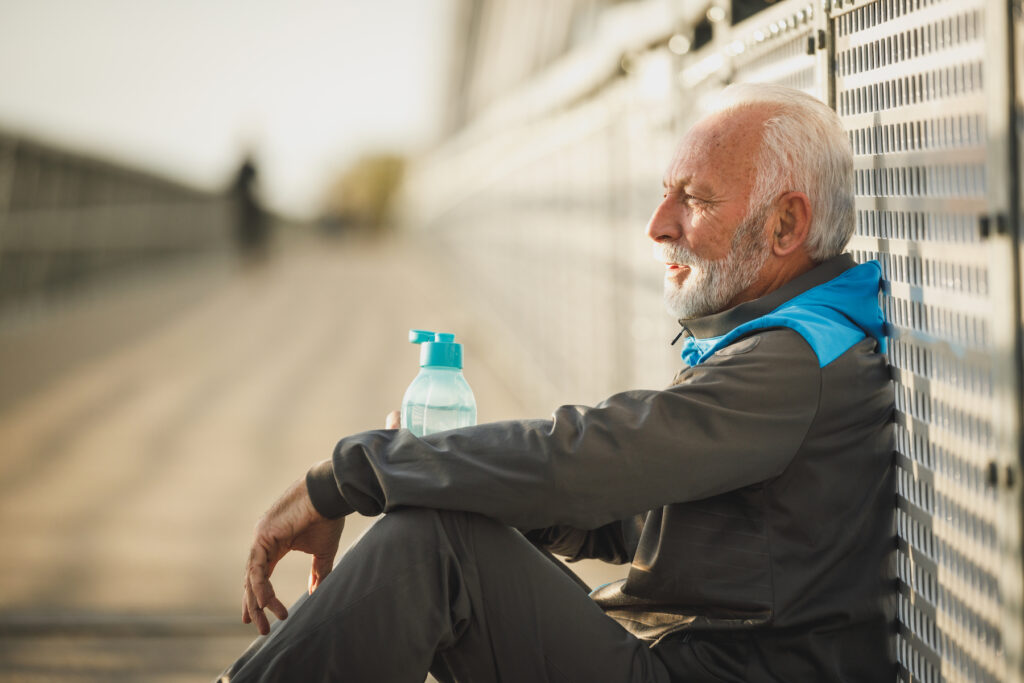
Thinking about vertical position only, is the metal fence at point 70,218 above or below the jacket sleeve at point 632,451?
above

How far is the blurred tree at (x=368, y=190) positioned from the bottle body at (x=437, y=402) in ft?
241

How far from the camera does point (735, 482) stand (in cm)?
180

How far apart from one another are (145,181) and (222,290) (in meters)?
2.45

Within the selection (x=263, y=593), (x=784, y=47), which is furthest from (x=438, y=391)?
(x=784, y=47)

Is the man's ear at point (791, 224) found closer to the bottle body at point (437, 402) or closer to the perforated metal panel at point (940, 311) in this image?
the perforated metal panel at point (940, 311)

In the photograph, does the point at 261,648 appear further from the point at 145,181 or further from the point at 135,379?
the point at 145,181

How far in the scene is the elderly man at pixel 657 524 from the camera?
179 cm

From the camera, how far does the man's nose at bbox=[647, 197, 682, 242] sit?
2232mm

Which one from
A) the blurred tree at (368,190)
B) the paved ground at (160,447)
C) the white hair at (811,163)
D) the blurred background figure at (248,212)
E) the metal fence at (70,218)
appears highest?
the blurred tree at (368,190)

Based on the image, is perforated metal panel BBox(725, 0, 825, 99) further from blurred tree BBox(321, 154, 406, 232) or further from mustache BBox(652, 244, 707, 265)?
blurred tree BBox(321, 154, 406, 232)

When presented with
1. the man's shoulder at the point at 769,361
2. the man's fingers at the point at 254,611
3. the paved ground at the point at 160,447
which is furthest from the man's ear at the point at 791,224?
the paved ground at the point at 160,447

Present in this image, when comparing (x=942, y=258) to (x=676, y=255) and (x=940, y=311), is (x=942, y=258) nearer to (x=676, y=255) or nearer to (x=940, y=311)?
(x=940, y=311)

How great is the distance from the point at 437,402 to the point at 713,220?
2.06 feet

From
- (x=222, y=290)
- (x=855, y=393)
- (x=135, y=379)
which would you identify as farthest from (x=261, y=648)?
(x=222, y=290)
